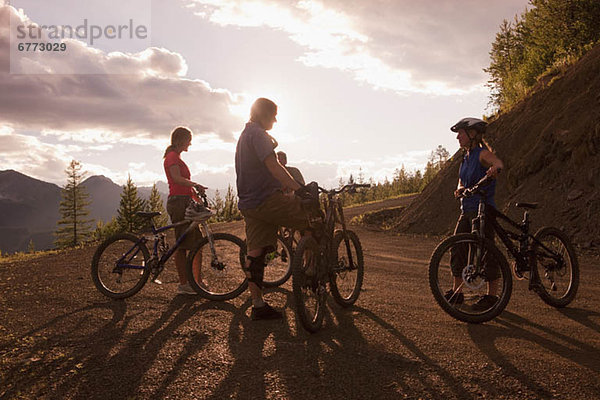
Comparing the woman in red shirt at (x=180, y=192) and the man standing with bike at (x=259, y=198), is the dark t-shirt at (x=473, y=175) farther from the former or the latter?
the woman in red shirt at (x=180, y=192)

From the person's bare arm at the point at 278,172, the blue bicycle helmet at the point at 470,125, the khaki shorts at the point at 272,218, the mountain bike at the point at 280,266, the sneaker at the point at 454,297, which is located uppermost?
the blue bicycle helmet at the point at 470,125

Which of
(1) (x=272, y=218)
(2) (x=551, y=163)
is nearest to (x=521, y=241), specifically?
(1) (x=272, y=218)

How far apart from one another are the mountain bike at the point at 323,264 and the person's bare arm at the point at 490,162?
4.59 ft

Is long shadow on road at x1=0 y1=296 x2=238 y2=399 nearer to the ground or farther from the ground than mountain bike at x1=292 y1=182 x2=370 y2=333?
nearer to the ground

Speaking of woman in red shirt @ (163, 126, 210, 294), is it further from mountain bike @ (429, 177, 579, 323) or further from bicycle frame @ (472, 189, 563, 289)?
bicycle frame @ (472, 189, 563, 289)

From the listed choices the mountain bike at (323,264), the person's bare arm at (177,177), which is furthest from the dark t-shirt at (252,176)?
the person's bare arm at (177,177)

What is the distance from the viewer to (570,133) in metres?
11.7

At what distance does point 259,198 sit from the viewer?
4551 mm

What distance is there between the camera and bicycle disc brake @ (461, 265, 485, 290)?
14.9ft

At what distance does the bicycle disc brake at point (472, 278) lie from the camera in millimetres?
4535

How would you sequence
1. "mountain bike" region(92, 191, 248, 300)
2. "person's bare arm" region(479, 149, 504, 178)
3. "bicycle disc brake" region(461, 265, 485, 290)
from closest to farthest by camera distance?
"person's bare arm" region(479, 149, 504, 178) < "bicycle disc brake" region(461, 265, 485, 290) < "mountain bike" region(92, 191, 248, 300)

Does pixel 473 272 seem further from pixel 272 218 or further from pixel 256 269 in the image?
pixel 256 269

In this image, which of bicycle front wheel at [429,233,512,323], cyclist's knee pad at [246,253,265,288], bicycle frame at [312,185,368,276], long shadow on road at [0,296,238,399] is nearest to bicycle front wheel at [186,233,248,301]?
long shadow on road at [0,296,238,399]

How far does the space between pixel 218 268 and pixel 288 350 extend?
2336 mm
